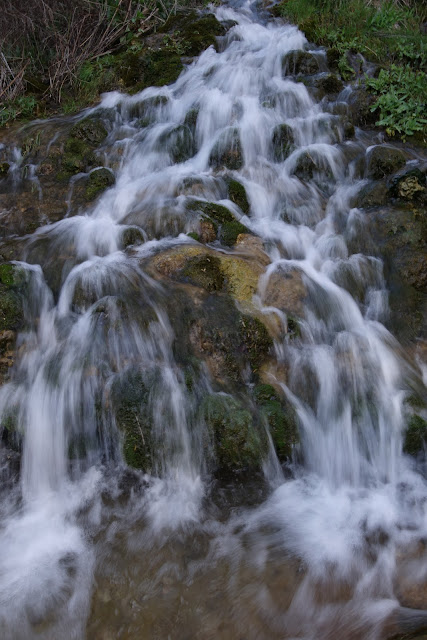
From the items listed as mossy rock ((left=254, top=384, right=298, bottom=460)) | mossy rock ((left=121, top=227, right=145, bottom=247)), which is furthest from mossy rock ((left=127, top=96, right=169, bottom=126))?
mossy rock ((left=254, top=384, right=298, bottom=460))

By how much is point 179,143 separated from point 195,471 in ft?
16.3

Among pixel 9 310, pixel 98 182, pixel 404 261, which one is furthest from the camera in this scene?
pixel 98 182

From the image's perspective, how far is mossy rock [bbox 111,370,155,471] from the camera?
11.5 feet

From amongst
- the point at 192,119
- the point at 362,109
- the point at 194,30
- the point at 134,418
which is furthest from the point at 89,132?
the point at 134,418

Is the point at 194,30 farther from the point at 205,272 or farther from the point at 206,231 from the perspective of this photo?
the point at 205,272

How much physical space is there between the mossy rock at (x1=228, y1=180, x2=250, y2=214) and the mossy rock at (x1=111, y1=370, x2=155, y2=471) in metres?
2.91

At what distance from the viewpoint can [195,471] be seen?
3496 mm

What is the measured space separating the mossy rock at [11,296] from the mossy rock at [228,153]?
3.17m

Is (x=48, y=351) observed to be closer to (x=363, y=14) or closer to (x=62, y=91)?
(x=62, y=91)

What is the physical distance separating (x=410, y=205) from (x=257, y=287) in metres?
2.17

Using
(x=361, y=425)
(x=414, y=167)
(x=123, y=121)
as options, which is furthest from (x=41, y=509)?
(x=123, y=121)

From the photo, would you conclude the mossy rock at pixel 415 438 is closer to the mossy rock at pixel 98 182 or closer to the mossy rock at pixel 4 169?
the mossy rock at pixel 98 182

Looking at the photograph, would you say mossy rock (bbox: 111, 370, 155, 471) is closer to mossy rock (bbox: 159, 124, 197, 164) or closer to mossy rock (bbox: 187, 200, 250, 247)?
mossy rock (bbox: 187, 200, 250, 247)

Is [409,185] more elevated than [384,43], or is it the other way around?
[384,43]
